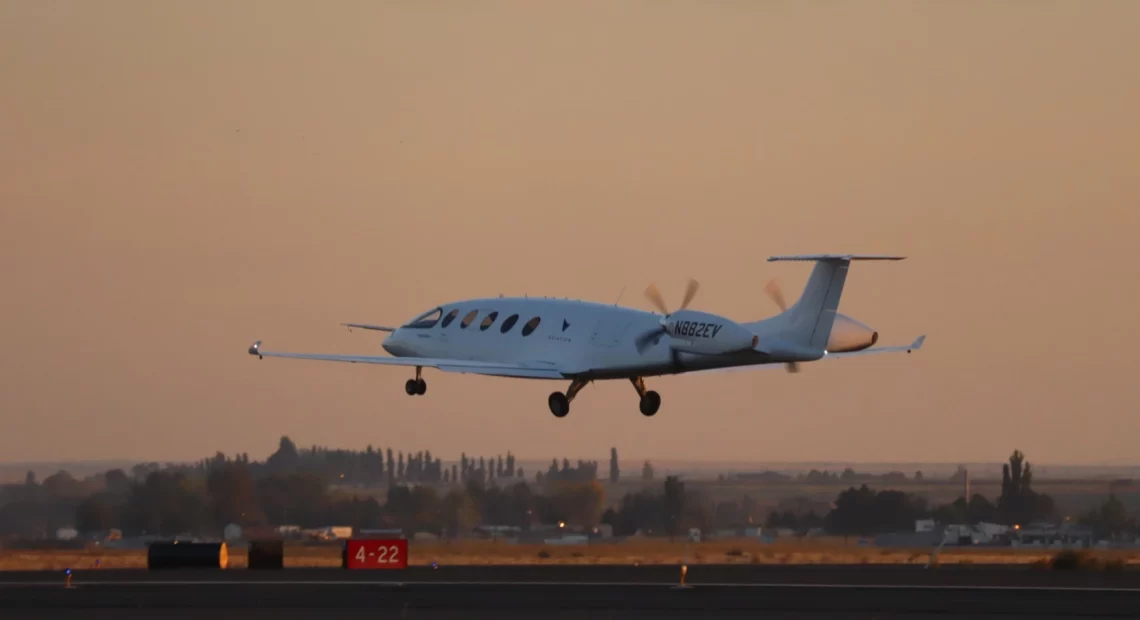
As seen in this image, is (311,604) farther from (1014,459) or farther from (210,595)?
(1014,459)

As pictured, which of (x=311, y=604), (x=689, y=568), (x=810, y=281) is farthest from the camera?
(x=689, y=568)

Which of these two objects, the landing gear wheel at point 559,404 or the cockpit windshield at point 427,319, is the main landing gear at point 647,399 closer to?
the landing gear wheel at point 559,404

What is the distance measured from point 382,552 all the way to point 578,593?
14.2 m

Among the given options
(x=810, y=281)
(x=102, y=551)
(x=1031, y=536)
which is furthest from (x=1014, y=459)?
(x=102, y=551)

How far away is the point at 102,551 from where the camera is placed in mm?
82312

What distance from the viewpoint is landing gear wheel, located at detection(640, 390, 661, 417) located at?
67500 millimetres

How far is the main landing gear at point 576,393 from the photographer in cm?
6756

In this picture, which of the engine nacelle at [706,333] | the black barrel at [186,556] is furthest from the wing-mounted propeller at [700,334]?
the black barrel at [186,556]

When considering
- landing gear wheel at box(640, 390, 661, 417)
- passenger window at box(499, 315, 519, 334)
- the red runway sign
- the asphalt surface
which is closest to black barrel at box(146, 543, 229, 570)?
the asphalt surface

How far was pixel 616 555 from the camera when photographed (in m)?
75.8

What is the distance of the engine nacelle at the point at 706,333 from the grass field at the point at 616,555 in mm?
12547

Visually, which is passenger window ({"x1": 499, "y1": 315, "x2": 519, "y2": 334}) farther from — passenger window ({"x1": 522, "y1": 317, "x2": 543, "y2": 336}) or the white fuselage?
passenger window ({"x1": 522, "y1": 317, "x2": 543, "y2": 336})

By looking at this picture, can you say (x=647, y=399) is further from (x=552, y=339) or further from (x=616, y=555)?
(x=616, y=555)

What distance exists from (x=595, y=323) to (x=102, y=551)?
89.2ft
